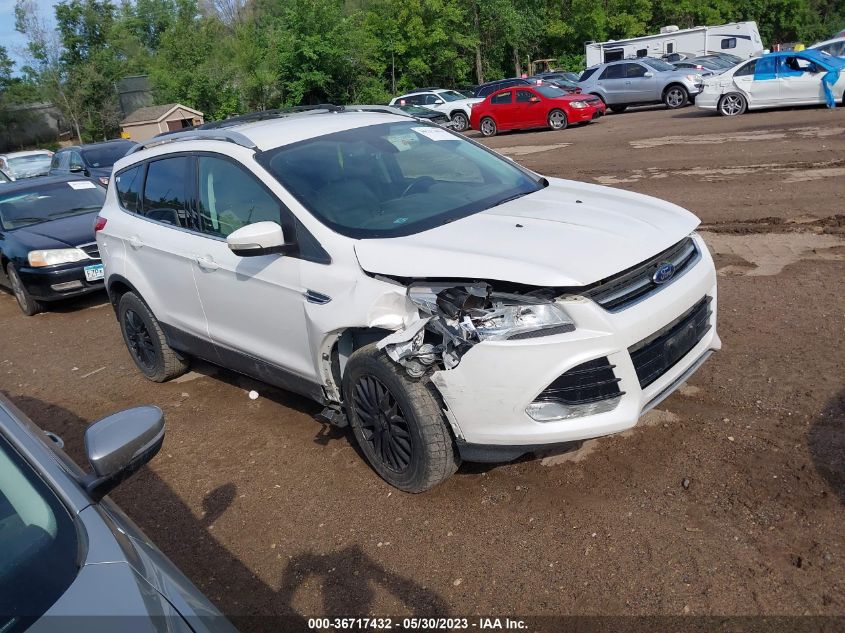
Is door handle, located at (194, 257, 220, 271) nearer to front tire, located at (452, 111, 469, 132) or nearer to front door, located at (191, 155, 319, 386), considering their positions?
front door, located at (191, 155, 319, 386)

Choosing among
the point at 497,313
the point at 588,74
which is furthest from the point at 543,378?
the point at 588,74

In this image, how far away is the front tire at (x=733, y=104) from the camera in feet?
62.1

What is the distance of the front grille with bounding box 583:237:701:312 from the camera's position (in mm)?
3305

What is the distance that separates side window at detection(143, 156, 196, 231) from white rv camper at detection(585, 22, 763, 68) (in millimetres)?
35088

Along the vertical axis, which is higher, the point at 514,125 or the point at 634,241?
the point at 634,241

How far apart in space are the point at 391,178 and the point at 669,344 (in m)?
1.92

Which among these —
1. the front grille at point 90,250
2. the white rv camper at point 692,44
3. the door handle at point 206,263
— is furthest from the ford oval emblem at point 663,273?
the white rv camper at point 692,44

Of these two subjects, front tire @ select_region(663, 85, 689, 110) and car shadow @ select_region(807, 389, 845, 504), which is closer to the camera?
car shadow @ select_region(807, 389, 845, 504)

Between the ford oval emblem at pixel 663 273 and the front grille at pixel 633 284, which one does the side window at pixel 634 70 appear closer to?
the front grille at pixel 633 284

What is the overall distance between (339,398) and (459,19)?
152ft

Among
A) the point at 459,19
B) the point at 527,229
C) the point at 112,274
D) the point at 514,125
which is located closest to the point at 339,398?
the point at 527,229

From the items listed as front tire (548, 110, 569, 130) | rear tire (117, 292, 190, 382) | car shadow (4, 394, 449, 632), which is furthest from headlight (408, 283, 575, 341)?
front tire (548, 110, 569, 130)

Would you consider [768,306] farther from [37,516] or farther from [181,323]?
[37,516]

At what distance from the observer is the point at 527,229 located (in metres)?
3.70
